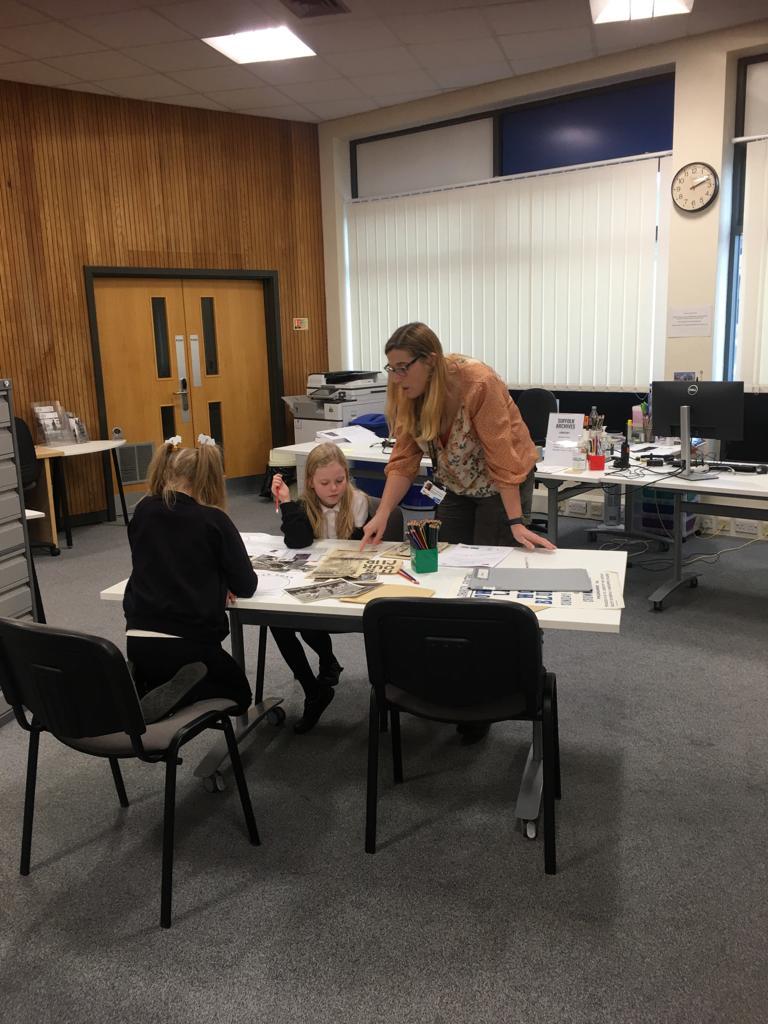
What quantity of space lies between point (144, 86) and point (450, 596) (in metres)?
5.29

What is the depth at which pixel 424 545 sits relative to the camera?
2.53m

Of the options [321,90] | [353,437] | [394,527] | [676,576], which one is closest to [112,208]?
[321,90]

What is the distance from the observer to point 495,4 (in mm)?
4555

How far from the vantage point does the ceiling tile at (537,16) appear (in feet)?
15.0

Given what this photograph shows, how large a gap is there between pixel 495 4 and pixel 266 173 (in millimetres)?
3060

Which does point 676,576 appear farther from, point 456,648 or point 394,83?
point 394,83

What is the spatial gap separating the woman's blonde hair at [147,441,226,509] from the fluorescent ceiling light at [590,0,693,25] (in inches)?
150

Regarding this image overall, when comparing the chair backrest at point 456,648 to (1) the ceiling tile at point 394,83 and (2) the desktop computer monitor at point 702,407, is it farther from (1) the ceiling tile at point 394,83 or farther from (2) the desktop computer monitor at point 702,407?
(1) the ceiling tile at point 394,83

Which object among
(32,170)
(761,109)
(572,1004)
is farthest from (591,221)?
(572,1004)

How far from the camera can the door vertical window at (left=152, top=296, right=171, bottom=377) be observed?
6.80 metres

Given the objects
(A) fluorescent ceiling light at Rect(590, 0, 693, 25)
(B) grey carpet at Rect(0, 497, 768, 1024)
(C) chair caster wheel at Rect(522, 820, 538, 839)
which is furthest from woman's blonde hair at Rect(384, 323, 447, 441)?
(A) fluorescent ceiling light at Rect(590, 0, 693, 25)

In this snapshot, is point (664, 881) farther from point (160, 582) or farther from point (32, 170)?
point (32, 170)

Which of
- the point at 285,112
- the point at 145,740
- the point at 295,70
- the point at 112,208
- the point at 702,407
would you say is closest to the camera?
the point at 145,740

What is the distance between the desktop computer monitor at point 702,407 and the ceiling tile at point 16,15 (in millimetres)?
3956
